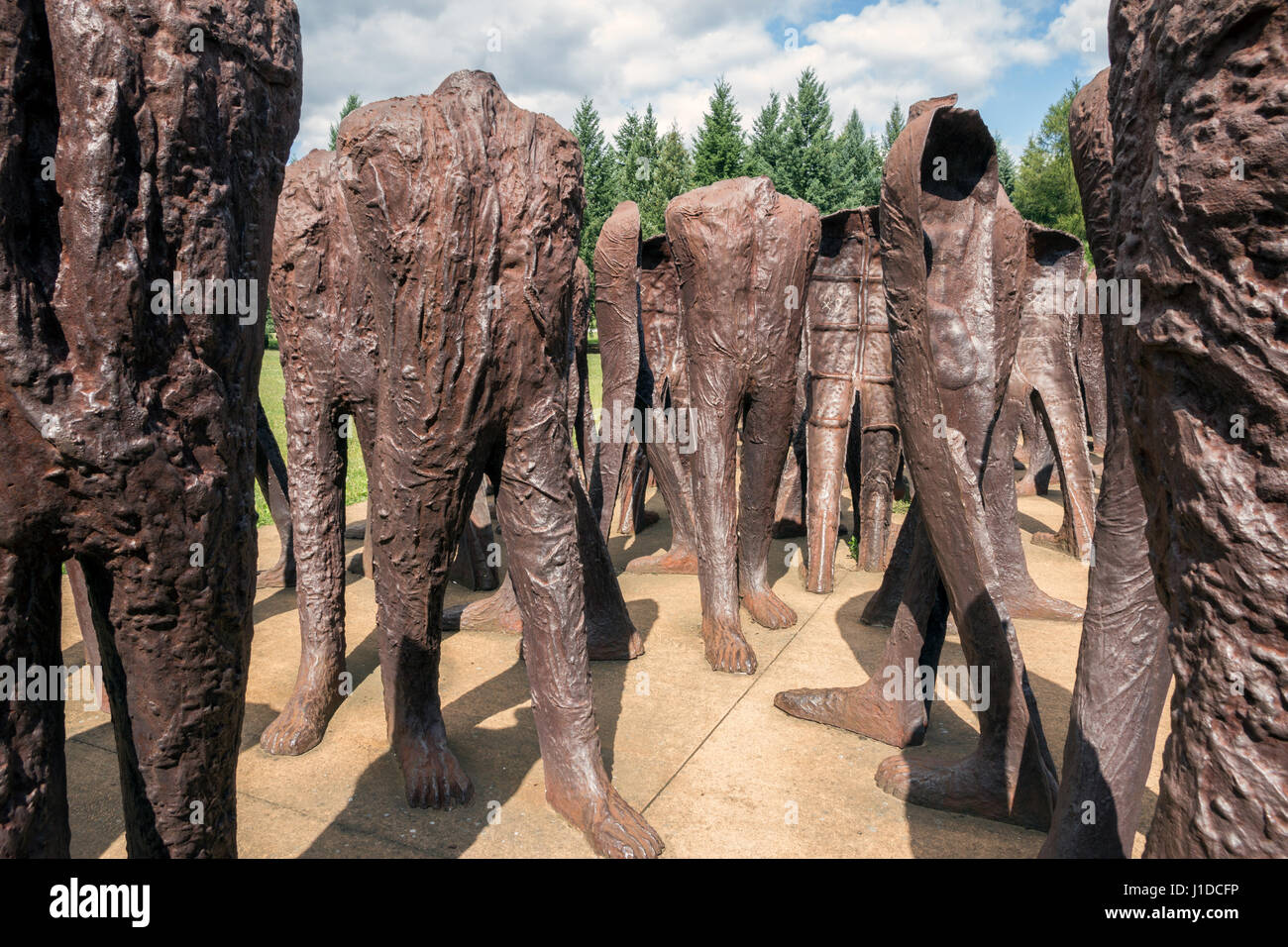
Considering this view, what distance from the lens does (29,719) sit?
1.28 m

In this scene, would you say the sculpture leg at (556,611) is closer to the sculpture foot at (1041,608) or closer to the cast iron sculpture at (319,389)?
the cast iron sculpture at (319,389)

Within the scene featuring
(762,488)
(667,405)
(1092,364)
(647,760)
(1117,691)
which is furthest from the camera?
(1092,364)

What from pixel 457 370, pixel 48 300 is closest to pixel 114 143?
pixel 48 300

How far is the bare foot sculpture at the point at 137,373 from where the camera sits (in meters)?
1.22

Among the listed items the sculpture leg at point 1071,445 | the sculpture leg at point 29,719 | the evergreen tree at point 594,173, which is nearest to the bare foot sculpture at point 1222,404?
the sculpture leg at point 29,719

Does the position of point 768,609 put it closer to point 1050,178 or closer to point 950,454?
point 950,454

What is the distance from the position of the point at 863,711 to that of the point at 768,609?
1.40 m

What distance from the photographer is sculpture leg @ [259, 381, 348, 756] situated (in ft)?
12.0

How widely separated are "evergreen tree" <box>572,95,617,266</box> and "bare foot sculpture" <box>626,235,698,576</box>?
24.6m

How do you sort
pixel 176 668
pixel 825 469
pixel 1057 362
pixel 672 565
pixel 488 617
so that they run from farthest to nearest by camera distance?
pixel 672 565 → pixel 1057 362 → pixel 825 469 → pixel 488 617 → pixel 176 668

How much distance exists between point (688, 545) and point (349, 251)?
349cm

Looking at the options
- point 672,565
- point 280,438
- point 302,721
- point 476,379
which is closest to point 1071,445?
point 672,565

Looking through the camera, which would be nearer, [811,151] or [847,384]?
[847,384]
